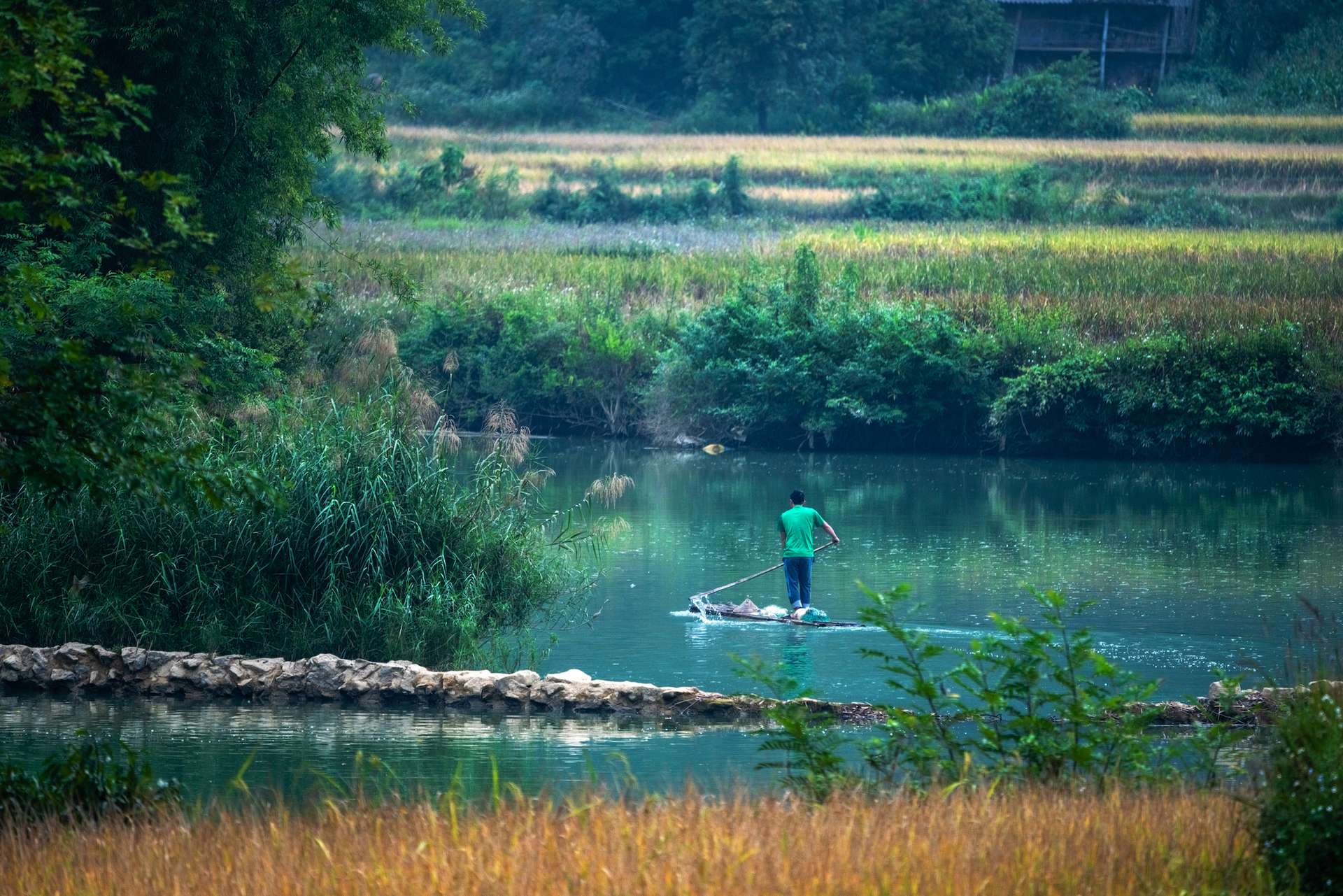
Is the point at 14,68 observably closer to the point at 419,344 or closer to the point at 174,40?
the point at 174,40

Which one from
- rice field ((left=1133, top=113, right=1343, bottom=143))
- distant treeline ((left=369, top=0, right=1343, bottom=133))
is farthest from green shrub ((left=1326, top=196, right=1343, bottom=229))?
distant treeline ((left=369, top=0, right=1343, bottom=133))

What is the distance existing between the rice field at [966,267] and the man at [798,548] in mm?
20599

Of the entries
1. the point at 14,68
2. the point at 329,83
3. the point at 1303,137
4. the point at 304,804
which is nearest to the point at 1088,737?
the point at 304,804

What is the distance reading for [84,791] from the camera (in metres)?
8.43

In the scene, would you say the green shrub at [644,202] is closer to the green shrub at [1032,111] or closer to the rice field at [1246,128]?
the green shrub at [1032,111]

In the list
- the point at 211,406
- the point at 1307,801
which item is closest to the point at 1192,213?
the point at 211,406

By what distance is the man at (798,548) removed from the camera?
19078 millimetres

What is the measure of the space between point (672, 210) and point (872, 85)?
53.7ft

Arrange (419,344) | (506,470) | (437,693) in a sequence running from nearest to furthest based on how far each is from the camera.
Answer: (437,693) → (506,470) → (419,344)

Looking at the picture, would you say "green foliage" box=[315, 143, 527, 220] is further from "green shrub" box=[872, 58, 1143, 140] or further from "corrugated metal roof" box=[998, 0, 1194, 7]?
"corrugated metal roof" box=[998, 0, 1194, 7]

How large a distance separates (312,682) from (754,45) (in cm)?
5558

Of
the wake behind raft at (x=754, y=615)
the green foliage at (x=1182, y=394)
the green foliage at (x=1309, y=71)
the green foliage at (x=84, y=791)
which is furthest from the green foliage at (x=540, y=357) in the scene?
the green foliage at (x=1309, y=71)

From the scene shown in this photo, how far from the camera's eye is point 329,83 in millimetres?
20781

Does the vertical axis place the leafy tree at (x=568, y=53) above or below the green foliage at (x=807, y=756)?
above
